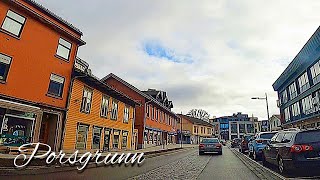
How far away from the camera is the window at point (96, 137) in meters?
24.0

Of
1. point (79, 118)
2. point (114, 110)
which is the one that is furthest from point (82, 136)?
point (114, 110)

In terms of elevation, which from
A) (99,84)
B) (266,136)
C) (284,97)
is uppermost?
(284,97)

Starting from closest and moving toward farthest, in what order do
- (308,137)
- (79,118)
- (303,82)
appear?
(308,137) → (79,118) → (303,82)

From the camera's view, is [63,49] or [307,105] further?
[307,105]

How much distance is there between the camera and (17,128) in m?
16.5

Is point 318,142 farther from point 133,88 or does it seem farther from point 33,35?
point 133,88

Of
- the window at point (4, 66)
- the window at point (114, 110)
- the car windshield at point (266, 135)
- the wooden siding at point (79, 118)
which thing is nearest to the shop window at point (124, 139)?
the wooden siding at point (79, 118)

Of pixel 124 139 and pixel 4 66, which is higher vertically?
pixel 4 66

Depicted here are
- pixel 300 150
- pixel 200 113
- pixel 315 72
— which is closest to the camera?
pixel 300 150

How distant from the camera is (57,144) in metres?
19.1

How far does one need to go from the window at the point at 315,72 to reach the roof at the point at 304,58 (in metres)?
0.77

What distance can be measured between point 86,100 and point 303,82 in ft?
110

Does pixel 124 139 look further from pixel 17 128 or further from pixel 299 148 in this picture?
pixel 299 148

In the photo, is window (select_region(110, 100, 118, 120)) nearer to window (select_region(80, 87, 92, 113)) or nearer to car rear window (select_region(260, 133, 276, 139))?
window (select_region(80, 87, 92, 113))
